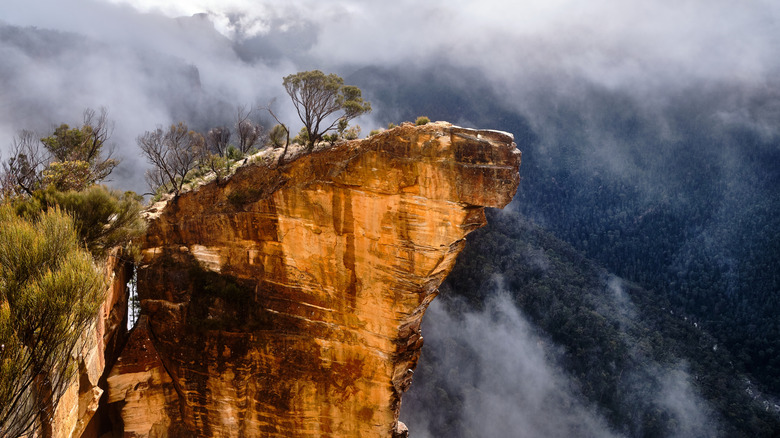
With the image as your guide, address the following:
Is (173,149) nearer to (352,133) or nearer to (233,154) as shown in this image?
(233,154)

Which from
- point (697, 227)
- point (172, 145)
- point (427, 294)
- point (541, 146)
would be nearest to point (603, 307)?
point (697, 227)

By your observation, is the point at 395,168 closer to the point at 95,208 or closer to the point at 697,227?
the point at 95,208

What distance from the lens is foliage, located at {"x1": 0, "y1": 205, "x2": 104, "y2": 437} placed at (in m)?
10.6

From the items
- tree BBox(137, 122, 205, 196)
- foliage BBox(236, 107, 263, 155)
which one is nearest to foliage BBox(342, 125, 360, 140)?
tree BBox(137, 122, 205, 196)

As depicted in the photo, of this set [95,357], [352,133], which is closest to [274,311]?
[95,357]

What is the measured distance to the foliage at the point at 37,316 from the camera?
1059 cm

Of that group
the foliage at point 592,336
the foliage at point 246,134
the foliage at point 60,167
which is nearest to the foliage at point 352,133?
the foliage at point 246,134

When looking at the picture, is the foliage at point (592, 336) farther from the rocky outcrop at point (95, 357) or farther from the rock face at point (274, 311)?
the rocky outcrop at point (95, 357)

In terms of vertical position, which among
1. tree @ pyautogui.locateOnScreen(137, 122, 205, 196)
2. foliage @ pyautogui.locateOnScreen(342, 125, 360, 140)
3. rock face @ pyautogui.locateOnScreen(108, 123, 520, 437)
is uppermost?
foliage @ pyautogui.locateOnScreen(342, 125, 360, 140)

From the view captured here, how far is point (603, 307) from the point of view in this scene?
62.2m

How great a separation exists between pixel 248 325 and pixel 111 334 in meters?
4.59

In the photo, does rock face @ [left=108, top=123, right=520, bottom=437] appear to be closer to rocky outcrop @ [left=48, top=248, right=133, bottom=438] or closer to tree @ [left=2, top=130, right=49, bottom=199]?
rocky outcrop @ [left=48, top=248, right=133, bottom=438]

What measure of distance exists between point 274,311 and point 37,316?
28.0 feet

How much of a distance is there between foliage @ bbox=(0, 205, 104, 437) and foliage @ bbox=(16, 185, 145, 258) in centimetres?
320
